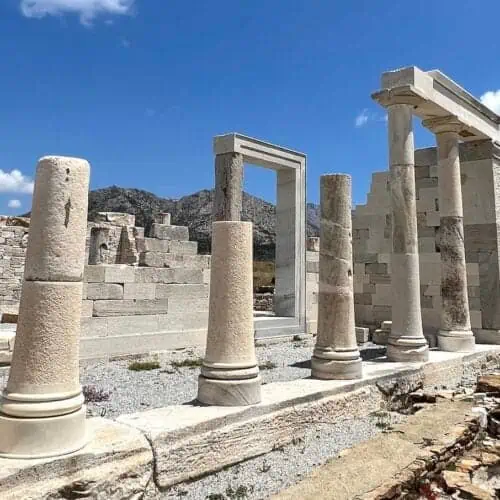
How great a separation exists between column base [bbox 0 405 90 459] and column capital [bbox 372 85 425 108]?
8.53 meters

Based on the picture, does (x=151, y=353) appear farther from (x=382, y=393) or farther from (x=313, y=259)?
(x=313, y=259)

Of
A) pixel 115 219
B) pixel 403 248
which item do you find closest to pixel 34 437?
pixel 403 248

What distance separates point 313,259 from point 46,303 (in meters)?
10.6

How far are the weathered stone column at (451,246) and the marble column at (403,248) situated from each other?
152cm

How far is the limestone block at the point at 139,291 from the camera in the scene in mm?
9812

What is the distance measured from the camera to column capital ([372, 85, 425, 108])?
31.6 ft

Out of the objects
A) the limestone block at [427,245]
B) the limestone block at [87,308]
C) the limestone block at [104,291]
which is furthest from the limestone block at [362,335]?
the limestone block at [87,308]

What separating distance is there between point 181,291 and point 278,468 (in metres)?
6.25

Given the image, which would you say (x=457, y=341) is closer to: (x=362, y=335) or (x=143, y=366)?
(x=362, y=335)

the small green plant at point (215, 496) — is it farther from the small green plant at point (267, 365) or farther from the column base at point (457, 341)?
the column base at point (457, 341)

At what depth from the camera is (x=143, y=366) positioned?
8828 mm

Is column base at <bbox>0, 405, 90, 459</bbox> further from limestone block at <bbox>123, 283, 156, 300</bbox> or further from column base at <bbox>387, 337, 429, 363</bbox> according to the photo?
column base at <bbox>387, 337, 429, 363</bbox>

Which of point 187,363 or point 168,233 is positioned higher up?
point 168,233

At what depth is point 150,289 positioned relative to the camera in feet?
33.5
